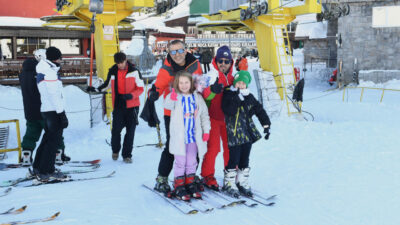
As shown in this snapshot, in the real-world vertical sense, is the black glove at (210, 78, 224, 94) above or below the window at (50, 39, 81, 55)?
below

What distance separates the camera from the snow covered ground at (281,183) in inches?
162

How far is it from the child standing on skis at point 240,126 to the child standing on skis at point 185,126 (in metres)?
0.29

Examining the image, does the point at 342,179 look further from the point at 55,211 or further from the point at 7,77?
the point at 7,77

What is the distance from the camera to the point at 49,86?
5.02 meters

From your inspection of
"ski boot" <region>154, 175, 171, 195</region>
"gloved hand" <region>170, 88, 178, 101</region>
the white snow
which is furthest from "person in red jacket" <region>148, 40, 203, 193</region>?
the white snow

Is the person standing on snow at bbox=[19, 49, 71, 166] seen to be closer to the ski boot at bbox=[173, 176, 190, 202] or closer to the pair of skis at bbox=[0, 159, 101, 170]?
the pair of skis at bbox=[0, 159, 101, 170]

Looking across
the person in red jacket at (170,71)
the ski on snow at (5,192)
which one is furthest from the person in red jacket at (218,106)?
the ski on snow at (5,192)

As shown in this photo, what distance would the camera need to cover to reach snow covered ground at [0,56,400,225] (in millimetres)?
4121

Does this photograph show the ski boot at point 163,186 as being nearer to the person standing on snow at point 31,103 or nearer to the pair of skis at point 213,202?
the pair of skis at point 213,202

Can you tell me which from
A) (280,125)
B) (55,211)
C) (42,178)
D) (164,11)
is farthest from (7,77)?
(55,211)

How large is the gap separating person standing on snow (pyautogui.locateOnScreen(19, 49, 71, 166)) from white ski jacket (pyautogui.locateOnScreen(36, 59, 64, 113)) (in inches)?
11.4

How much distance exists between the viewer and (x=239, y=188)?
481 centimetres

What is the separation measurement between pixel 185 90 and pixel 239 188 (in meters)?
1.35

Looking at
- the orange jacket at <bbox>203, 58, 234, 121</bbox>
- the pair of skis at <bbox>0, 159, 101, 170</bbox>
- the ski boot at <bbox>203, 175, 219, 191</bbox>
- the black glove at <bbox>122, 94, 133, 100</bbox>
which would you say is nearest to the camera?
the orange jacket at <bbox>203, 58, 234, 121</bbox>
